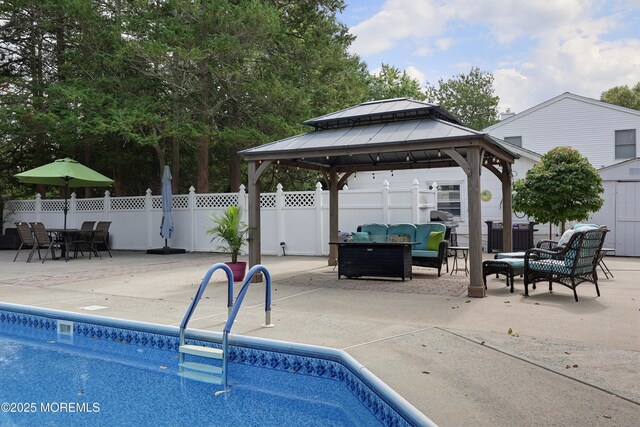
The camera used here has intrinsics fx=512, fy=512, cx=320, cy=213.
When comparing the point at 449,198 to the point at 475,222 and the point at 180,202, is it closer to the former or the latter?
the point at 180,202

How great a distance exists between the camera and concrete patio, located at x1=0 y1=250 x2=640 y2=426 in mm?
3271

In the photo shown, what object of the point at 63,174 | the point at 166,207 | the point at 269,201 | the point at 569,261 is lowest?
the point at 569,261

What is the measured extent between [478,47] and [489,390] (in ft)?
39.7

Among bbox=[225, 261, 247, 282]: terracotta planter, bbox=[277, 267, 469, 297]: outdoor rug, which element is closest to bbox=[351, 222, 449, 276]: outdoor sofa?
bbox=[277, 267, 469, 297]: outdoor rug

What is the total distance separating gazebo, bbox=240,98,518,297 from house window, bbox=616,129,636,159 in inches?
396

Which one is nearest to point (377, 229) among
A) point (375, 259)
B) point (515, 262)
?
point (375, 259)

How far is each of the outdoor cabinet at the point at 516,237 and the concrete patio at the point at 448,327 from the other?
11.9 feet

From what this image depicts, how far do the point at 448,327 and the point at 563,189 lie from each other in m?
8.65

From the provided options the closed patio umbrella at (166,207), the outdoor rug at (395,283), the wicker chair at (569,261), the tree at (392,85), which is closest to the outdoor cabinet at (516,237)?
the outdoor rug at (395,283)

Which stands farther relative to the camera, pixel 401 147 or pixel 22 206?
pixel 22 206

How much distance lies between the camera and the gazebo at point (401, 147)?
24.2ft

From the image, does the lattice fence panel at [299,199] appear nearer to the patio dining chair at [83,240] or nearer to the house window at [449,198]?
the patio dining chair at [83,240]

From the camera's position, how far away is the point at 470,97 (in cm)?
3788

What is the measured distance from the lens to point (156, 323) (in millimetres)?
5457
